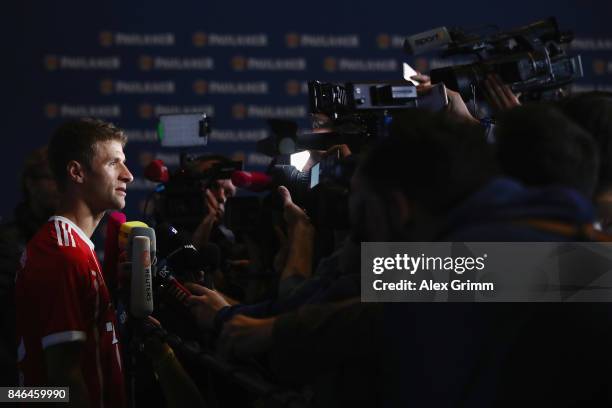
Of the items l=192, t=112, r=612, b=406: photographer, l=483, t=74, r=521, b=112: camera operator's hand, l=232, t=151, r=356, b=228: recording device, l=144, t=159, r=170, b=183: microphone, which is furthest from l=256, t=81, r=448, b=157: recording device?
l=144, t=159, r=170, b=183: microphone

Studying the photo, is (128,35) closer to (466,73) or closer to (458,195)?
(466,73)

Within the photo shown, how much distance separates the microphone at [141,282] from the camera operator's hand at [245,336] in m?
0.37

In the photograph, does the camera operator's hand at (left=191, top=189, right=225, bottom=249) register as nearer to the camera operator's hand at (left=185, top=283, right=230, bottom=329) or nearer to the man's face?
the man's face

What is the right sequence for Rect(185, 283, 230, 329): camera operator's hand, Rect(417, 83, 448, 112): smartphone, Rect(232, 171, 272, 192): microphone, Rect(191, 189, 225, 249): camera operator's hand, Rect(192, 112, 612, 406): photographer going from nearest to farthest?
Rect(192, 112, 612, 406): photographer
Rect(185, 283, 230, 329): camera operator's hand
Rect(417, 83, 448, 112): smartphone
Rect(232, 171, 272, 192): microphone
Rect(191, 189, 225, 249): camera operator's hand

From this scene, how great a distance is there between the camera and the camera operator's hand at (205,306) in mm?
1339

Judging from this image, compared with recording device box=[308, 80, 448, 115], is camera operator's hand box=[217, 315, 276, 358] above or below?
below

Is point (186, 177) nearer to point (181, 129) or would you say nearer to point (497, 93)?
point (181, 129)

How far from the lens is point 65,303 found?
1.58 m

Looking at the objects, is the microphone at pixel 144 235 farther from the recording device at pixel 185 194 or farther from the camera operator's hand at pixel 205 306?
the recording device at pixel 185 194

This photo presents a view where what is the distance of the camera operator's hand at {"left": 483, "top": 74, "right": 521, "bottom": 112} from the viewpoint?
1.86 m

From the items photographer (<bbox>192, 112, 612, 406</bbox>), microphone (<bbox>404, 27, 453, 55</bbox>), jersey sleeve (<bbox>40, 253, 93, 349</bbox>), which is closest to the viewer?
photographer (<bbox>192, 112, 612, 406</bbox>)

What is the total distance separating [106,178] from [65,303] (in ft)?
1.20

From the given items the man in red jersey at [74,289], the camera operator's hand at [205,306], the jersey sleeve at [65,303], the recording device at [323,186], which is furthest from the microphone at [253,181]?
the camera operator's hand at [205,306]

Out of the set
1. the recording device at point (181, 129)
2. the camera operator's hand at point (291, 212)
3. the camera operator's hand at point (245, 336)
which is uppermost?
the recording device at point (181, 129)
